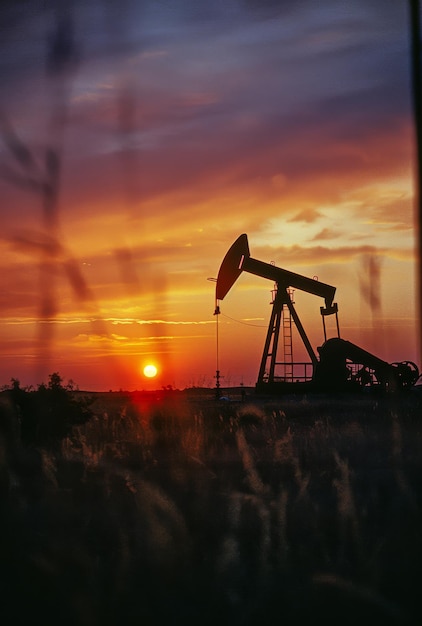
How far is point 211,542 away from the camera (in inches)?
251

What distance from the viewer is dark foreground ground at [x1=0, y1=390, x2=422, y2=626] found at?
15.6 ft

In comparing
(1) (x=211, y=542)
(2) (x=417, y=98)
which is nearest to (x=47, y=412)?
(1) (x=211, y=542)

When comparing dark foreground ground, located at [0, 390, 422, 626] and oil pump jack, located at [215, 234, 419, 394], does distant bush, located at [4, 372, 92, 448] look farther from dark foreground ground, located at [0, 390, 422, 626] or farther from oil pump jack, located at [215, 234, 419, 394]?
oil pump jack, located at [215, 234, 419, 394]

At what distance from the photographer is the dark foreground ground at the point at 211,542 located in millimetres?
4741

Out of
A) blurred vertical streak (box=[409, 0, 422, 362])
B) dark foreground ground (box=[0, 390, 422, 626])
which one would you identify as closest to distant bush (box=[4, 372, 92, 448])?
dark foreground ground (box=[0, 390, 422, 626])

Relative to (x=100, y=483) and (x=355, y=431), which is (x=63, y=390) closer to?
(x=355, y=431)

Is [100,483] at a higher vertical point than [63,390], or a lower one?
lower

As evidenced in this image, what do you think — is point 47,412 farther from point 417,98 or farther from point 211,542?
point 417,98

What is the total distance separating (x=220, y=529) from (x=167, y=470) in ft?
9.09

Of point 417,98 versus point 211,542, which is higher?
point 417,98

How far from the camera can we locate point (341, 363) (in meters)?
39.8

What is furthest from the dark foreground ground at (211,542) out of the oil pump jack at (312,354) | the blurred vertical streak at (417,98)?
the oil pump jack at (312,354)

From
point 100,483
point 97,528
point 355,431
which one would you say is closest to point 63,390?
point 355,431

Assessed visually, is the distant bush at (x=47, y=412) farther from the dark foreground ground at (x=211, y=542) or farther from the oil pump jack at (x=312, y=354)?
the oil pump jack at (x=312, y=354)
